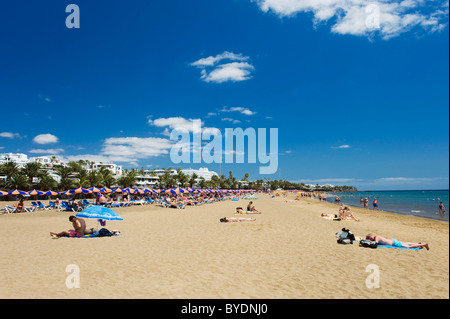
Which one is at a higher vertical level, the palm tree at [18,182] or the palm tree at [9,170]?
the palm tree at [9,170]

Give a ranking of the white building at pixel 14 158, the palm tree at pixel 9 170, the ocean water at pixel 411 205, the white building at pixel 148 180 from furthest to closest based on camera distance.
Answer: the white building at pixel 148 180
the white building at pixel 14 158
the palm tree at pixel 9 170
the ocean water at pixel 411 205

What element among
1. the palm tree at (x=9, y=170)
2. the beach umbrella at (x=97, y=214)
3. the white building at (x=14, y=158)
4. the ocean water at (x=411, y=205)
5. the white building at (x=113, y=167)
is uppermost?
the white building at (x=14, y=158)

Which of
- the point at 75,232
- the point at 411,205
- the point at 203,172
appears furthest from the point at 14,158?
the point at 411,205

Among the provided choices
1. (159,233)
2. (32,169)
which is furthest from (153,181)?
(159,233)

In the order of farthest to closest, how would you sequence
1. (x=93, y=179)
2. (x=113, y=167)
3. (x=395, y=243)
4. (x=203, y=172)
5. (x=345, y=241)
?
(x=203, y=172)
(x=113, y=167)
(x=93, y=179)
(x=345, y=241)
(x=395, y=243)

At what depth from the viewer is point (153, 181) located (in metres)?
117

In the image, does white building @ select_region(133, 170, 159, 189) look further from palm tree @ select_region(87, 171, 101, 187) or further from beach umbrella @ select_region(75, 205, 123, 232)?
beach umbrella @ select_region(75, 205, 123, 232)

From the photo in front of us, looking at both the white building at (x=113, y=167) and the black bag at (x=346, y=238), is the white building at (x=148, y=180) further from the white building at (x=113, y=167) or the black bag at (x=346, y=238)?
the black bag at (x=346, y=238)

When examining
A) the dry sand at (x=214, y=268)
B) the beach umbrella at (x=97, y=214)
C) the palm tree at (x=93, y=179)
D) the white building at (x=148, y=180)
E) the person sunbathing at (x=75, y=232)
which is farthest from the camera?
the white building at (x=148, y=180)

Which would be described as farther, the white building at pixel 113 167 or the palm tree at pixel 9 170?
the white building at pixel 113 167

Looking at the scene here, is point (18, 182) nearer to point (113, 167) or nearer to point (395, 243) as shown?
point (395, 243)

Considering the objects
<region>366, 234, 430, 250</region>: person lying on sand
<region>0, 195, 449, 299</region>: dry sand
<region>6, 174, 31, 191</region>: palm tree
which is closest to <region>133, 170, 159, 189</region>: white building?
<region>6, 174, 31, 191</region>: palm tree

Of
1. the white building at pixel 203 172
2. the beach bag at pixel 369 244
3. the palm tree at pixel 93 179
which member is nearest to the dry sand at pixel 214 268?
the beach bag at pixel 369 244
